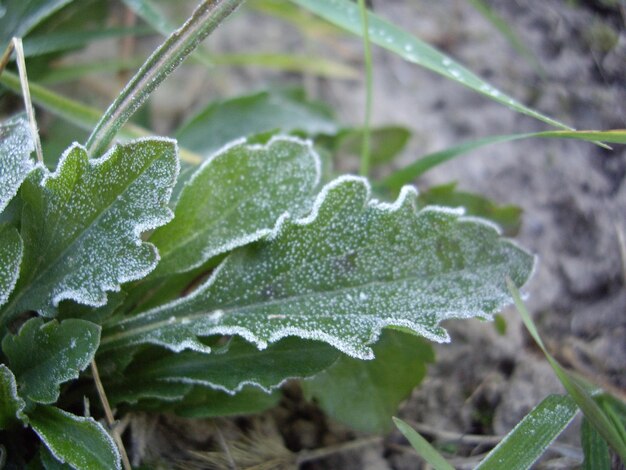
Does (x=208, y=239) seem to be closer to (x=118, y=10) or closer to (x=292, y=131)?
(x=292, y=131)

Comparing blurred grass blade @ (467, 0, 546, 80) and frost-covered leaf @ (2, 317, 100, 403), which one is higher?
blurred grass blade @ (467, 0, 546, 80)

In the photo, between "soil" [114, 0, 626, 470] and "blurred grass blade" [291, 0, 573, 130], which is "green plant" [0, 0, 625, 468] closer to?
"blurred grass blade" [291, 0, 573, 130]

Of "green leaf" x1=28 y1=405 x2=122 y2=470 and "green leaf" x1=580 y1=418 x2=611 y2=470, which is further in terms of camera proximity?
"green leaf" x1=580 y1=418 x2=611 y2=470

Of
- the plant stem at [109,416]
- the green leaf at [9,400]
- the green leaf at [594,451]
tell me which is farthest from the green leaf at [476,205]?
the green leaf at [9,400]

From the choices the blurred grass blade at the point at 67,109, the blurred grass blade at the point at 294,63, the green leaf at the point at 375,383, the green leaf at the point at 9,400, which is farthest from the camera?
the blurred grass blade at the point at 294,63

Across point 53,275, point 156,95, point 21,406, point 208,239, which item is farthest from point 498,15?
point 21,406

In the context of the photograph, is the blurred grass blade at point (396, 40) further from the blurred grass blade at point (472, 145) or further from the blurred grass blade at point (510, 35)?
the blurred grass blade at point (510, 35)

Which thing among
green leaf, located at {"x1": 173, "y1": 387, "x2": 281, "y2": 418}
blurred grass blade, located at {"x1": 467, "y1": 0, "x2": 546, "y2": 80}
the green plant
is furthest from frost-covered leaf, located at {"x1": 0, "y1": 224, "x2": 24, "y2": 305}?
blurred grass blade, located at {"x1": 467, "y1": 0, "x2": 546, "y2": 80}
